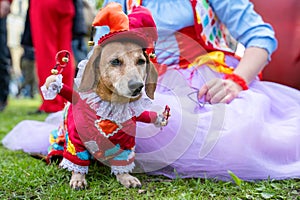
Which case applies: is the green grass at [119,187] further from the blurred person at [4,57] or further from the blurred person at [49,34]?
the blurred person at [4,57]

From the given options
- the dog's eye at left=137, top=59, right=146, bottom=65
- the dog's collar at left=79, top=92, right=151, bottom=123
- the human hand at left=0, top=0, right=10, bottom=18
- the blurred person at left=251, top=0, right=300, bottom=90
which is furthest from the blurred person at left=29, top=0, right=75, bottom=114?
the dog's eye at left=137, top=59, right=146, bottom=65

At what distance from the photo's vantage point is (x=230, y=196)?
3.73 ft

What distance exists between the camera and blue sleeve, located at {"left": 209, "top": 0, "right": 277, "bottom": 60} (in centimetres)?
153

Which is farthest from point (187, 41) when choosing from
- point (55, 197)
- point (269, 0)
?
point (269, 0)

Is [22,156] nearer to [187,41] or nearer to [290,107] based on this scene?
[187,41]

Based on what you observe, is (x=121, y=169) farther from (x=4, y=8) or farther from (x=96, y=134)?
(x=4, y=8)

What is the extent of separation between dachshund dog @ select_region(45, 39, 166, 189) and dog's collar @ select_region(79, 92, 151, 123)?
0.04 feet

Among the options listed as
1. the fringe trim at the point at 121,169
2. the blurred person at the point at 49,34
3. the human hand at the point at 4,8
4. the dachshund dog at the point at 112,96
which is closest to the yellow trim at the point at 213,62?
the dachshund dog at the point at 112,96

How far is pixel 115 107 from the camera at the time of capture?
3.74 feet

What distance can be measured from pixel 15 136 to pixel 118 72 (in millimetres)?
1028

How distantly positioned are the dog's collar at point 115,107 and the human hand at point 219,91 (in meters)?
0.29

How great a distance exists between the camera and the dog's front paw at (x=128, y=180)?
1217 mm

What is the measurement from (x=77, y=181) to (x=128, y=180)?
14 cm

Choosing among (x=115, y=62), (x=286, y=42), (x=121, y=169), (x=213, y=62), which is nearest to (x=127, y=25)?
(x=115, y=62)
